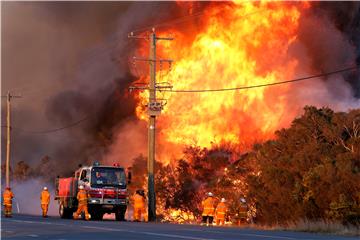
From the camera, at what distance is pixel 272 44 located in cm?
6700

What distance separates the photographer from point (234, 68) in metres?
66.6

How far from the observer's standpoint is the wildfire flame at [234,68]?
66.4 metres

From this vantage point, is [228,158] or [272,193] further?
[228,158]

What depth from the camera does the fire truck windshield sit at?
43.0m

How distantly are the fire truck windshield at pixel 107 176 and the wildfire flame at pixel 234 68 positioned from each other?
73.8ft

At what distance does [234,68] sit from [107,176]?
25.3 metres

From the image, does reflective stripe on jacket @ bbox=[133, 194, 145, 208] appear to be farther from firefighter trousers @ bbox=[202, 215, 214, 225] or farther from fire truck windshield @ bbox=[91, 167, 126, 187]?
firefighter trousers @ bbox=[202, 215, 214, 225]

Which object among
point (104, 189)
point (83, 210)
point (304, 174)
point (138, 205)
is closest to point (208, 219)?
point (138, 205)

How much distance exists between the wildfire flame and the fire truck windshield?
73.8 ft

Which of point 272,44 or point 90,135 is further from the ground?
point 272,44

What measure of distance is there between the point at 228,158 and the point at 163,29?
10964mm

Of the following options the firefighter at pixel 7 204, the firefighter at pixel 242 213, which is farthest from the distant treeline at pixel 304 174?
the firefighter at pixel 7 204

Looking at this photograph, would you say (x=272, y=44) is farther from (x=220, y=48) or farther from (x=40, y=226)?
(x=40, y=226)

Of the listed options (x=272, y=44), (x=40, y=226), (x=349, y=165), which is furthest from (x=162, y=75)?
(x=40, y=226)
